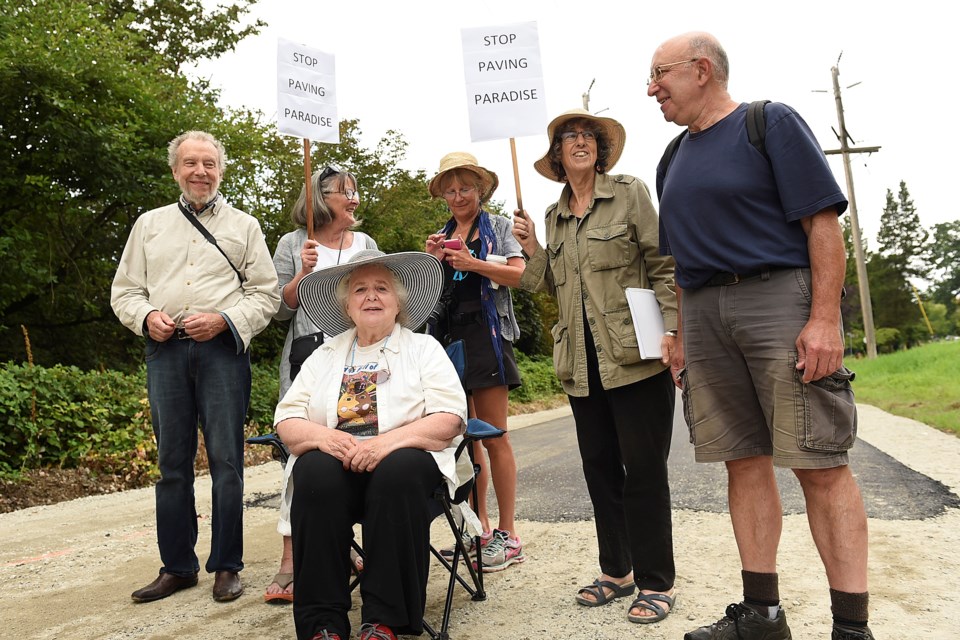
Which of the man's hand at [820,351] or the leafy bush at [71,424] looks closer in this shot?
the man's hand at [820,351]

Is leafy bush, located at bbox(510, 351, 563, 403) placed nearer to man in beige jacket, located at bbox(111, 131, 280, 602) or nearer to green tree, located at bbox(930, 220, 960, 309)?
man in beige jacket, located at bbox(111, 131, 280, 602)

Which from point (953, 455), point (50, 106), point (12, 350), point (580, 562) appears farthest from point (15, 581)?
point (12, 350)

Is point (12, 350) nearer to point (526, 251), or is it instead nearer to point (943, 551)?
point (526, 251)

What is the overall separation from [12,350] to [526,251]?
1178cm

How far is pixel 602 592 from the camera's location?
3174 mm

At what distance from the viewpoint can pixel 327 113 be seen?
4.08 m

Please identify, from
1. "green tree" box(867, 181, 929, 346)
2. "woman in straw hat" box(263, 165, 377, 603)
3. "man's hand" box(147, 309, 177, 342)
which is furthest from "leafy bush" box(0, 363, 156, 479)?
"green tree" box(867, 181, 929, 346)

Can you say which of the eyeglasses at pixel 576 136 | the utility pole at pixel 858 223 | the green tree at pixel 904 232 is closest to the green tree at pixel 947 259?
the green tree at pixel 904 232

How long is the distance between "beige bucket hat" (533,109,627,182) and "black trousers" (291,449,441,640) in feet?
5.06

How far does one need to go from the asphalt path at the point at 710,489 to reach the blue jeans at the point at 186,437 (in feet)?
6.72

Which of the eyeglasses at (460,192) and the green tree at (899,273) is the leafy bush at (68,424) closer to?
the eyeglasses at (460,192)

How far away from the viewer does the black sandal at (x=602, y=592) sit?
10.3 feet

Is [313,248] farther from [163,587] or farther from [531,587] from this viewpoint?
[531,587]

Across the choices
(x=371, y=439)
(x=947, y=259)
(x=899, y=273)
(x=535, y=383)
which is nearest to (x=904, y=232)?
(x=899, y=273)
